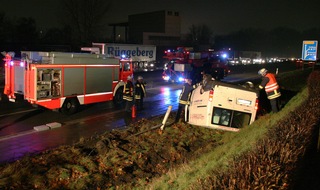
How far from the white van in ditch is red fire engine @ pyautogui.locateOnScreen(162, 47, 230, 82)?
15642mm

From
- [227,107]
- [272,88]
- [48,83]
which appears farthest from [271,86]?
[48,83]

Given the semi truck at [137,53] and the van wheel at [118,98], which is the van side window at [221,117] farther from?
the semi truck at [137,53]

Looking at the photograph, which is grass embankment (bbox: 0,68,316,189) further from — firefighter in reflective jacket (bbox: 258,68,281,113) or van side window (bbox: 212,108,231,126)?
firefighter in reflective jacket (bbox: 258,68,281,113)

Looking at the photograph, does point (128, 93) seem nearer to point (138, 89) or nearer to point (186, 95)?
point (138, 89)

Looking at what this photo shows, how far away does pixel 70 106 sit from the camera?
47.0 feet

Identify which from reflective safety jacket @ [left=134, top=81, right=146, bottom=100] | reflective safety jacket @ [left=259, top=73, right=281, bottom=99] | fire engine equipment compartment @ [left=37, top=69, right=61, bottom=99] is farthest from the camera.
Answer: reflective safety jacket @ [left=134, top=81, right=146, bottom=100]

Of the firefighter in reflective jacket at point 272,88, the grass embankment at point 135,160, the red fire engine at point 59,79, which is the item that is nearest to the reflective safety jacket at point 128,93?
the red fire engine at point 59,79

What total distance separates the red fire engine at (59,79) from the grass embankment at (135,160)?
12.5ft

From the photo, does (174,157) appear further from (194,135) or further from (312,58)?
(312,58)

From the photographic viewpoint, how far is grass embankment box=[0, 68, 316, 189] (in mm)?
6898

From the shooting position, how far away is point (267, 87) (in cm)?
1216

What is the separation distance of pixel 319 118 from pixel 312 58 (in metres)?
17.6

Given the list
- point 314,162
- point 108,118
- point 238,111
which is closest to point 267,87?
point 238,111

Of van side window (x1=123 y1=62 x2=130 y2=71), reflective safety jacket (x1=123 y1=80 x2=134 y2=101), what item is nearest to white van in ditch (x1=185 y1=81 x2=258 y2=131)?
reflective safety jacket (x1=123 y1=80 x2=134 y2=101)
